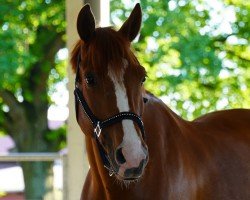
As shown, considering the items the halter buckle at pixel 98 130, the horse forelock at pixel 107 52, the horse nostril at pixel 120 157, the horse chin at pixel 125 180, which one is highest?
the horse forelock at pixel 107 52

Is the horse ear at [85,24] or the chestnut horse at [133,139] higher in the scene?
the horse ear at [85,24]

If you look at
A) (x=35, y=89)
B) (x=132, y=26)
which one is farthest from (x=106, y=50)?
(x=35, y=89)

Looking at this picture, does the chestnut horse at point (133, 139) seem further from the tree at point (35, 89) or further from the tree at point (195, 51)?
the tree at point (35, 89)

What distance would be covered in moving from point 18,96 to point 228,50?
143 inches

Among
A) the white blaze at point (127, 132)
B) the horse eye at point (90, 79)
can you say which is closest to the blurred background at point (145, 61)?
the horse eye at point (90, 79)

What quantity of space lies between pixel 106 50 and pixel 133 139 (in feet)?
1.49

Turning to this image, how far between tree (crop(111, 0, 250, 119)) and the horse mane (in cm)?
485

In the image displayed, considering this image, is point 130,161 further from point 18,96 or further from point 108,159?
point 18,96

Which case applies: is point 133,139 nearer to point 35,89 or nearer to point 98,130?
point 98,130

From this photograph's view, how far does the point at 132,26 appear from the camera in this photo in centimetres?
289

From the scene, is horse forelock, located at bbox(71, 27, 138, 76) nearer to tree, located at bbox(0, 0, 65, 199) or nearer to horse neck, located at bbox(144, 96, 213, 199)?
horse neck, located at bbox(144, 96, 213, 199)

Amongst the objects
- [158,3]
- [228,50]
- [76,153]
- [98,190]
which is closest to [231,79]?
[228,50]

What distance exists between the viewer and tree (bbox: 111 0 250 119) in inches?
303

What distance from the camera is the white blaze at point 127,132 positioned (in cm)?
239
